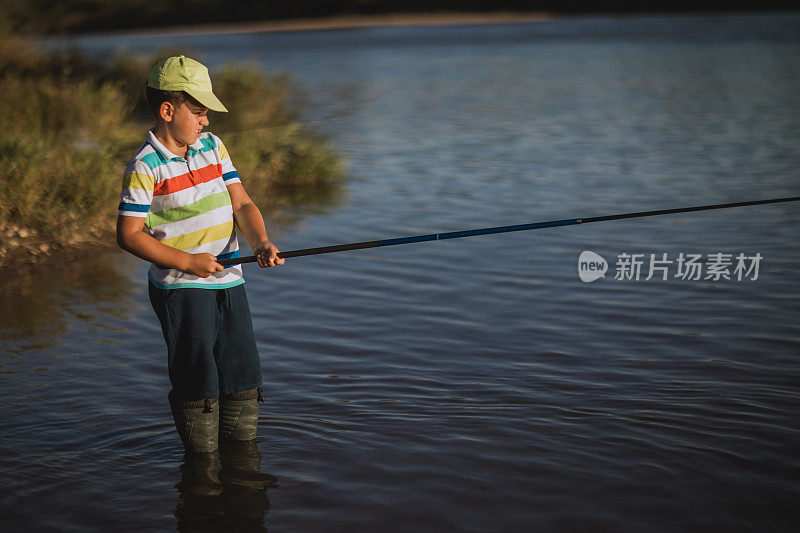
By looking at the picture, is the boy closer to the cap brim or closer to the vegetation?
the cap brim

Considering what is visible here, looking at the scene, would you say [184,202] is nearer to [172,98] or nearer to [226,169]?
[226,169]

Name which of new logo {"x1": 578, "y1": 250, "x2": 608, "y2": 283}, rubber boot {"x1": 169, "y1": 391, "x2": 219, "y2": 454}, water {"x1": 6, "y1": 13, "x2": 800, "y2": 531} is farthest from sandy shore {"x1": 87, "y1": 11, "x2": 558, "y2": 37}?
rubber boot {"x1": 169, "y1": 391, "x2": 219, "y2": 454}

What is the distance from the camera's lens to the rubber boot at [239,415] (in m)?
4.42

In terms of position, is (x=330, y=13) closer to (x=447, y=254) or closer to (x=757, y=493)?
(x=447, y=254)

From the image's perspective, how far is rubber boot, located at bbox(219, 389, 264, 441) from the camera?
4.42 m

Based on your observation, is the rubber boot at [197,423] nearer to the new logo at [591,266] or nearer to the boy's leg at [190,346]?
the boy's leg at [190,346]

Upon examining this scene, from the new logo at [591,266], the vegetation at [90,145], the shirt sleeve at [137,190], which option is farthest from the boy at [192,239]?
the vegetation at [90,145]

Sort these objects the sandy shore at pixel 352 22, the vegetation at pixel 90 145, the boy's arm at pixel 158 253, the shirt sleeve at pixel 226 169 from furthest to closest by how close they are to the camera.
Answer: the sandy shore at pixel 352 22
the vegetation at pixel 90 145
the shirt sleeve at pixel 226 169
the boy's arm at pixel 158 253

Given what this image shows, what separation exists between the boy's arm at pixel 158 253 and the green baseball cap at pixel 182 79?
51 centimetres

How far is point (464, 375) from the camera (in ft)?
18.7

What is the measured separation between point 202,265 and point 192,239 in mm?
153

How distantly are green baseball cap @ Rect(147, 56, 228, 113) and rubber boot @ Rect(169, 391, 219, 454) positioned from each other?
1.21 meters

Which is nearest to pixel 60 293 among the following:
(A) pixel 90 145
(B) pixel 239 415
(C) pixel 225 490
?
(B) pixel 239 415

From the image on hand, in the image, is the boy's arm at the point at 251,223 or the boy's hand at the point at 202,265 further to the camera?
the boy's arm at the point at 251,223
